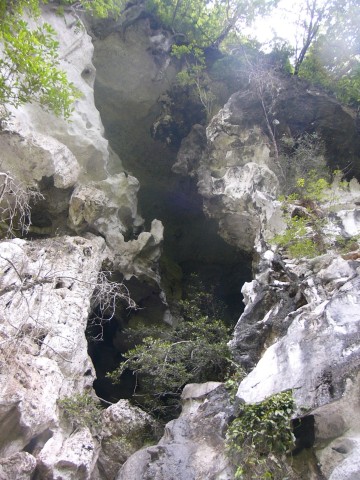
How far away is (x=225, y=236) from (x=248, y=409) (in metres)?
7.08

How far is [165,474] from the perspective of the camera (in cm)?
572

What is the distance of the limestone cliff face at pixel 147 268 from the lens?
5543 millimetres

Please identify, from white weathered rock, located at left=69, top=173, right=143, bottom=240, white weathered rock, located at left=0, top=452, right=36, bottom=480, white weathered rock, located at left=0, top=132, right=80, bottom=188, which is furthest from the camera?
white weathered rock, located at left=69, top=173, right=143, bottom=240

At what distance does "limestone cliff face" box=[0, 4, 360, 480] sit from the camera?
554 cm

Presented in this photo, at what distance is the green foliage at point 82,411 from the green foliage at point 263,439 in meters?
2.64

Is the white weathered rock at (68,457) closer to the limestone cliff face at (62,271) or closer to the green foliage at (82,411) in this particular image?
the limestone cliff face at (62,271)

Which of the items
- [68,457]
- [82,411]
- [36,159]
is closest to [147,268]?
[36,159]

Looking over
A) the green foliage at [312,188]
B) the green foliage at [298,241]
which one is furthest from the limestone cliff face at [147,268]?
the green foliage at [312,188]

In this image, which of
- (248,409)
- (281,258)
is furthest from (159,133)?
(248,409)

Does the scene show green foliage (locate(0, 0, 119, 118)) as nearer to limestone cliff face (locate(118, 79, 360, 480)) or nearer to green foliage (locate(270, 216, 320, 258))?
limestone cliff face (locate(118, 79, 360, 480))

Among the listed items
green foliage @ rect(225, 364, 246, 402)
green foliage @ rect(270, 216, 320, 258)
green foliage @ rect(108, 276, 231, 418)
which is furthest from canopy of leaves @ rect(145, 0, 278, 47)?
green foliage @ rect(225, 364, 246, 402)

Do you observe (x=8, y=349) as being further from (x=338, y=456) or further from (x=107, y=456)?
(x=338, y=456)

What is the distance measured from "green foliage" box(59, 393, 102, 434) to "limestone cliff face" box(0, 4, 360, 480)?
0.13 m

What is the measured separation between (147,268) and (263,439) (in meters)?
7.10
